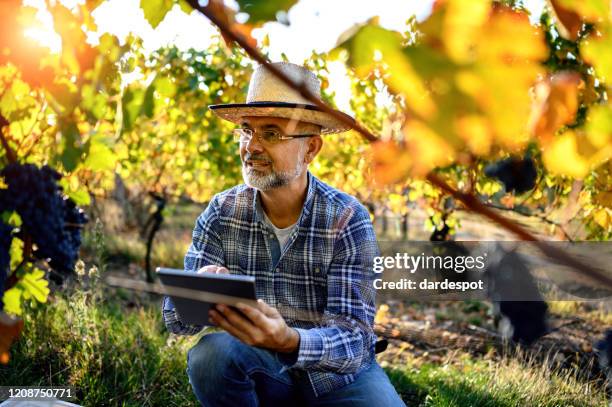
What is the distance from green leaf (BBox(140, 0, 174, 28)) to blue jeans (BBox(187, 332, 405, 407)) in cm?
140

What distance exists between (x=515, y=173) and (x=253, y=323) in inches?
100

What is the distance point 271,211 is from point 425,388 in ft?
5.02

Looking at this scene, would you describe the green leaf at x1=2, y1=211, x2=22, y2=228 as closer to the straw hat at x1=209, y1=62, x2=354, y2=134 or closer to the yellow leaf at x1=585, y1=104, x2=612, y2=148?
the straw hat at x1=209, y1=62, x2=354, y2=134

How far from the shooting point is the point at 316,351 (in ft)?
7.09

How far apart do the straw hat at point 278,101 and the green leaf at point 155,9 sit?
124cm

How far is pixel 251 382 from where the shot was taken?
2.39 m

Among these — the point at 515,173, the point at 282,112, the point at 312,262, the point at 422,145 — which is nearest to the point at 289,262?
the point at 312,262

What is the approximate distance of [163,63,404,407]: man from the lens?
2363 mm

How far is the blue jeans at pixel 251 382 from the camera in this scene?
92.4 inches

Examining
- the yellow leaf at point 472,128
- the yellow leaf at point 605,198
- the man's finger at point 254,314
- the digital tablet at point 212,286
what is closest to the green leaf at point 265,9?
the yellow leaf at point 472,128

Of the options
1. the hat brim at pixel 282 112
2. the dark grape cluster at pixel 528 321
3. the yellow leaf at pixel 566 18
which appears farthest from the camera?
the dark grape cluster at pixel 528 321

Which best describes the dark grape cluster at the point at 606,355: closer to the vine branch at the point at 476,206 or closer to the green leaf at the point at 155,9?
the green leaf at the point at 155,9

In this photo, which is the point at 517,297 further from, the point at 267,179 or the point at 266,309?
the point at 266,309

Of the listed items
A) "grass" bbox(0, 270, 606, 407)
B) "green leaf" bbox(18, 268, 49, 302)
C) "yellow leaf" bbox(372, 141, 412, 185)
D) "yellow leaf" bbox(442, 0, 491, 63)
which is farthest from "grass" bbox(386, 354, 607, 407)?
"yellow leaf" bbox(442, 0, 491, 63)
